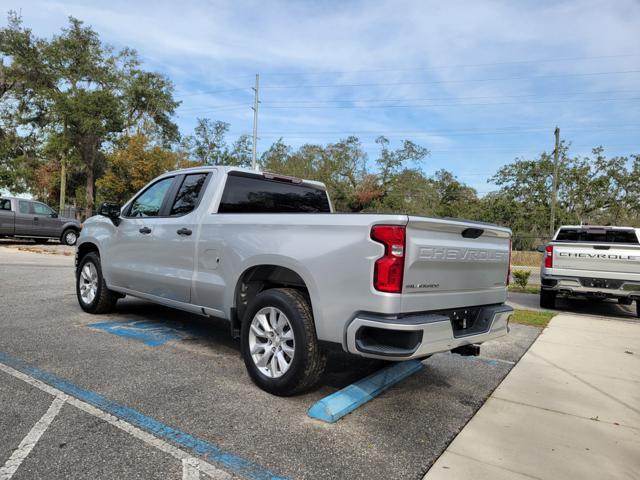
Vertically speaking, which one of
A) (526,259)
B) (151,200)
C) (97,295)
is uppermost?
(151,200)

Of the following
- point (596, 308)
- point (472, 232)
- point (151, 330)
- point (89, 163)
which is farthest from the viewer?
point (89, 163)

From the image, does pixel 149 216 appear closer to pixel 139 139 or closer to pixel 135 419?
pixel 135 419

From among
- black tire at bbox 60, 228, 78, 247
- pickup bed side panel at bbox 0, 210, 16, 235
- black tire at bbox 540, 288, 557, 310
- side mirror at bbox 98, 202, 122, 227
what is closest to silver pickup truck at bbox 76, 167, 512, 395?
side mirror at bbox 98, 202, 122, 227

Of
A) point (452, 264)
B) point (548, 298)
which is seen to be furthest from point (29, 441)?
point (548, 298)

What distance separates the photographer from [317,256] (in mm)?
3518

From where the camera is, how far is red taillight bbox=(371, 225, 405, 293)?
10.4ft

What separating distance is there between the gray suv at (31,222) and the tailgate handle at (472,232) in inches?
776

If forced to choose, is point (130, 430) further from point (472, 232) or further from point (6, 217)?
point (6, 217)

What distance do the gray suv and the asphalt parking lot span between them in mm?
15087

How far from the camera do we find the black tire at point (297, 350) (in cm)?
356

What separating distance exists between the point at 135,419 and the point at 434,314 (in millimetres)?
2239

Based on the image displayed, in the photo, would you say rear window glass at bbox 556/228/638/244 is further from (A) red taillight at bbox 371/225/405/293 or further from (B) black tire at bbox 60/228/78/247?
(B) black tire at bbox 60/228/78/247

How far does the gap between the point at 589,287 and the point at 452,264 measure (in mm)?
6506

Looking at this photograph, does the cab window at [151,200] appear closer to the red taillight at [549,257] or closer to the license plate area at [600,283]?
the red taillight at [549,257]
